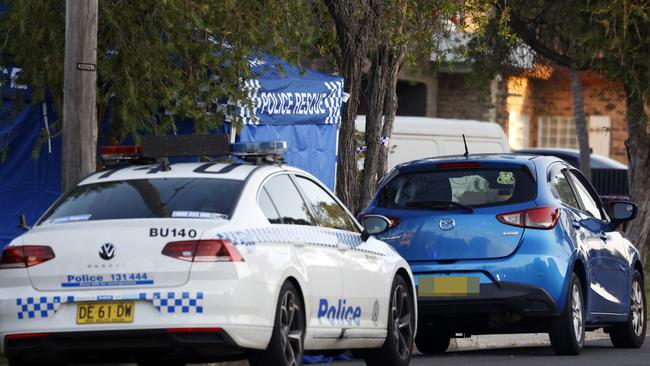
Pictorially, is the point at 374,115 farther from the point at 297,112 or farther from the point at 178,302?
the point at 178,302

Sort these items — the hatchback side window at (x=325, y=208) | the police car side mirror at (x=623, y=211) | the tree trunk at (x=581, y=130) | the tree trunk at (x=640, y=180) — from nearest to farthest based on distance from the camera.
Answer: the hatchback side window at (x=325, y=208), the police car side mirror at (x=623, y=211), the tree trunk at (x=640, y=180), the tree trunk at (x=581, y=130)

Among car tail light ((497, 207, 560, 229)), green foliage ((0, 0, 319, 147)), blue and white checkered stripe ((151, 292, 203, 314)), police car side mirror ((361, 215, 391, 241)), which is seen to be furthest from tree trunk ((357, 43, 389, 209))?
blue and white checkered stripe ((151, 292, 203, 314))

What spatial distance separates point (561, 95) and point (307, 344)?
115 ft

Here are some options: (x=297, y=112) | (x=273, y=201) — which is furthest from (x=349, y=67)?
(x=273, y=201)

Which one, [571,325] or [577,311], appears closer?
[571,325]

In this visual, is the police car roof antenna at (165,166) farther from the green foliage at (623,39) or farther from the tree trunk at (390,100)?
the green foliage at (623,39)

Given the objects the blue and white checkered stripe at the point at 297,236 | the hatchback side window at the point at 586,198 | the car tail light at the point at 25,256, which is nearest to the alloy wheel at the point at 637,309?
the hatchback side window at the point at 586,198

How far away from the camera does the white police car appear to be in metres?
8.62

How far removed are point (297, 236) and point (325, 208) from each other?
37.1 inches

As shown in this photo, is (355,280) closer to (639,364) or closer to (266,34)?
(639,364)

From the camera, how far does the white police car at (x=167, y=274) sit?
8625mm

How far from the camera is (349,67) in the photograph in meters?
16.3

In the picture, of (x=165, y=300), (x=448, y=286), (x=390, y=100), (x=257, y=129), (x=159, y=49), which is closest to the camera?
(x=165, y=300)

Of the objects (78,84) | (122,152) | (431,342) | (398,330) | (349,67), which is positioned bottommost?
(431,342)
